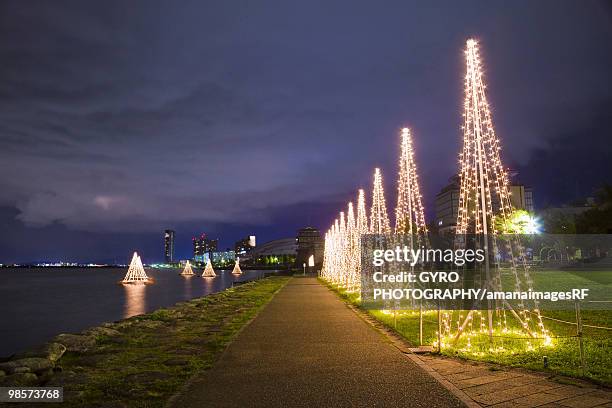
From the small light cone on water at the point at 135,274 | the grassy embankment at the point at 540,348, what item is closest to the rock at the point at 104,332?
the grassy embankment at the point at 540,348

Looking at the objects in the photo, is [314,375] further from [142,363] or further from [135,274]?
[135,274]

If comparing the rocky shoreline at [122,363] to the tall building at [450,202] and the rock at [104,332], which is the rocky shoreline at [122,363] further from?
the tall building at [450,202]

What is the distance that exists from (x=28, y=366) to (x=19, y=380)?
4.05 feet

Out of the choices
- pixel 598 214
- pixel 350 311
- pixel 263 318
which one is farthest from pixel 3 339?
pixel 598 214

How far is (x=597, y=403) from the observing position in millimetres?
6746

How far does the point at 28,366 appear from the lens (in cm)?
1030

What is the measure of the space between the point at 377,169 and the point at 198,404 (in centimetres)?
2040

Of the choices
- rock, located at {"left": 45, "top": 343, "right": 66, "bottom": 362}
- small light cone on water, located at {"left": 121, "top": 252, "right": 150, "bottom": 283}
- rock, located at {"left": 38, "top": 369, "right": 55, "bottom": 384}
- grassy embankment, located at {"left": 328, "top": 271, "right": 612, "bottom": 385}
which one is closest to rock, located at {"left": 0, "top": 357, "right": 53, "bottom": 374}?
rock, located at {"left": 38, "top": 369, "right": 55, "bottom": 384}

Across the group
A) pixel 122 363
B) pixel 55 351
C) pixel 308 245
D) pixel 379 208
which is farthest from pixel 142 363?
pixel 308 245

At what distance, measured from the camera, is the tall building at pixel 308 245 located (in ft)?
395

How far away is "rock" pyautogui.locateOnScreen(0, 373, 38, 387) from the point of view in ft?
29.2

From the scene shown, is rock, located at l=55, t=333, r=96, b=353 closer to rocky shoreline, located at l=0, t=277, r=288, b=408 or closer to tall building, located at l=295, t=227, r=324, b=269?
rocky shoreline, located at l=0, t=277, r=288, b=408

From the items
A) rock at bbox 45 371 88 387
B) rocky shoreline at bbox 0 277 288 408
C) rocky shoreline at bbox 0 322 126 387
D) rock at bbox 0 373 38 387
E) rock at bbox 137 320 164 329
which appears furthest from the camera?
rock at bbox 137 320 164 329

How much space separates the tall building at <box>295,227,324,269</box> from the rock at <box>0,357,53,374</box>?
106 m
